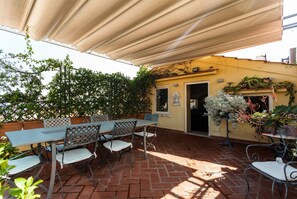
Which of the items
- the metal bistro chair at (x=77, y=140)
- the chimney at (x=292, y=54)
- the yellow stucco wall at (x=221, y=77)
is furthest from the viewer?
the chimney at (x=292, y=54)

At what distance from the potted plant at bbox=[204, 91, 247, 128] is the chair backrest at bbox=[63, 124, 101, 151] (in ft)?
11.3

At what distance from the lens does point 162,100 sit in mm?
7195

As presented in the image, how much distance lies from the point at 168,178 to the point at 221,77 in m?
4.16

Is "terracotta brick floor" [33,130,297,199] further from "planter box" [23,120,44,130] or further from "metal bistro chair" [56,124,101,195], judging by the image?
"planter box" [23,120,44,130]

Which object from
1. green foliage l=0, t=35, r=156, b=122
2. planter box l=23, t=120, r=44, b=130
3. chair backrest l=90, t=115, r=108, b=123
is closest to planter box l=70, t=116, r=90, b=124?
green foliage l=0, t=35, r=156, b=122

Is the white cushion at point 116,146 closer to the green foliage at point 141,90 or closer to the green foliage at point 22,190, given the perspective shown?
the green foliage at point 22,190

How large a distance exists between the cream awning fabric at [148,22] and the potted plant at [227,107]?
1.57 m

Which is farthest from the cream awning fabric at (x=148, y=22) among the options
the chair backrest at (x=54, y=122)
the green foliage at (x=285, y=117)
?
the chair backrest at (x=54, y=122)

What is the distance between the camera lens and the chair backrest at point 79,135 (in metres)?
2.16

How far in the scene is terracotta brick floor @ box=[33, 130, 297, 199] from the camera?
2127 millimetres

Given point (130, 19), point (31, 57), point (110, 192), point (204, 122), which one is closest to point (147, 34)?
point (130, 19)

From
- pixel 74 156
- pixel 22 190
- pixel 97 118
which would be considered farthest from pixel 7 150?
pixel 22 190

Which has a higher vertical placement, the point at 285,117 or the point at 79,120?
the point at 285,117

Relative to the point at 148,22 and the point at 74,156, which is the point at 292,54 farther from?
the point at 74,156
